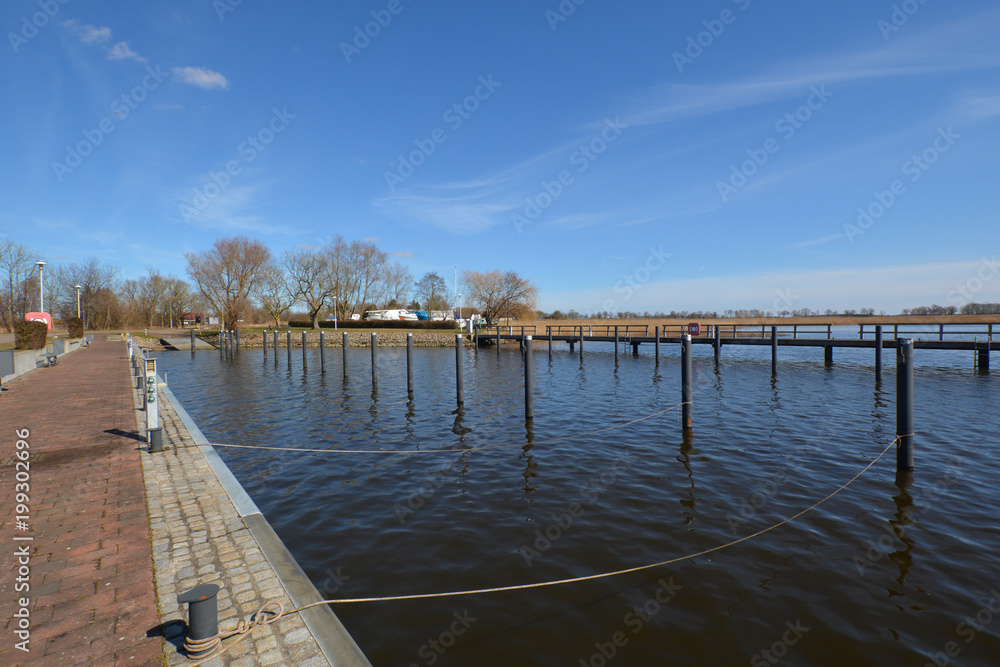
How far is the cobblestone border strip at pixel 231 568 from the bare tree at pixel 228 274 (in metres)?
52.1

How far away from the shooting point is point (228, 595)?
3.75 metres

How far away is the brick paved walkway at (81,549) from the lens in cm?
318

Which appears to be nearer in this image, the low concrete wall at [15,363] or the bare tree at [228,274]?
the low concrete wall at [15,363]

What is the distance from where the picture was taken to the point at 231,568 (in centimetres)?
420

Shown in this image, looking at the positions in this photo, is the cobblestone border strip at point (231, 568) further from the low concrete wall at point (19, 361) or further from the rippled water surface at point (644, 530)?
the low concrete wall at point (19, 361)

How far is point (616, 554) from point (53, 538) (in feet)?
19.4

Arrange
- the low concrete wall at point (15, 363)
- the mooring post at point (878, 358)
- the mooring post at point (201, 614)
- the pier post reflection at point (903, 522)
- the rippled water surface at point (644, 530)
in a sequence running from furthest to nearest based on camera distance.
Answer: the mooring post at point (878, 358) → the low concrete wall at point (15, 363) → the pier post reflection at point (903, 522) → the rippled water surface at point (644, 530) → the mooring post at point (201, 614)

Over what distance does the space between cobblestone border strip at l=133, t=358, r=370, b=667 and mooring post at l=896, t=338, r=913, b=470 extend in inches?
338

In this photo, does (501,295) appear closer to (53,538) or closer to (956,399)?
(956,399)

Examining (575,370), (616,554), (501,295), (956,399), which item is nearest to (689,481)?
(616,554)

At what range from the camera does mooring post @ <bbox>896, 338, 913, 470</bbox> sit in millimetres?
7371

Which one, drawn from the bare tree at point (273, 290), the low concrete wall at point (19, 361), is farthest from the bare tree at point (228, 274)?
the low concrete wall at point (19, 361)

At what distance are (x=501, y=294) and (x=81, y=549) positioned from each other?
203ft

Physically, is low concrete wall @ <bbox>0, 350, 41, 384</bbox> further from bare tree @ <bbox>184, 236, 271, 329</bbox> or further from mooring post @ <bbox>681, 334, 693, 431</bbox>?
bare tree @ <bbox>184, 236, 271, 329</bbox>
